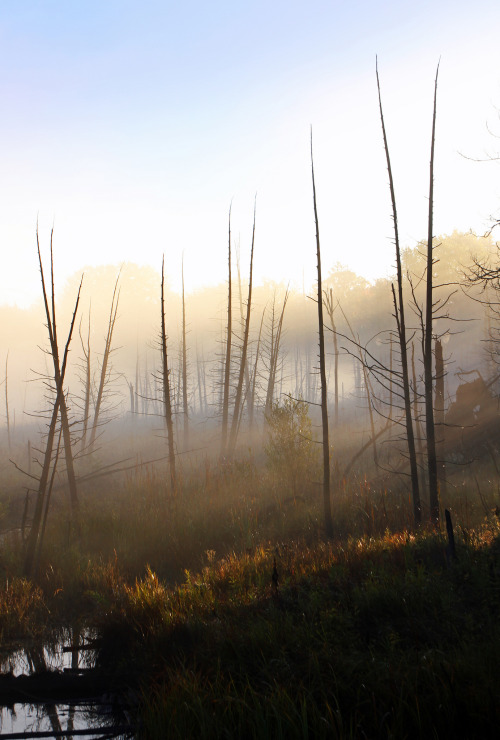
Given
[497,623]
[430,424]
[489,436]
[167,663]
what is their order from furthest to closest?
[489,436]
[430,424]
[167,663]
[497,623]

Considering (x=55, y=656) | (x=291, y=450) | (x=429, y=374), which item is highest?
(x=429, y=374)

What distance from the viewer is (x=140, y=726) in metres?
3.94

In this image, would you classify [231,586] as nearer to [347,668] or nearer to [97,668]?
[97,668]

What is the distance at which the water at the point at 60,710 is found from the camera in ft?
14.1

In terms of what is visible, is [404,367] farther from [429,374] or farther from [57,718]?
[57,718]

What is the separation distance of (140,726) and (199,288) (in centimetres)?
7265

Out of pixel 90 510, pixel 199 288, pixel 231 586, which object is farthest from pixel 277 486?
pixel 199 288

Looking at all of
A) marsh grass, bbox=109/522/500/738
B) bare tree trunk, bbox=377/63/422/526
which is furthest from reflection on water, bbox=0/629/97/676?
bare tree trunk, bbox=377/63/422/526

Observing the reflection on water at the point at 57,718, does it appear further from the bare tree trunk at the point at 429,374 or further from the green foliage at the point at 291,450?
the green foliage at the point at 291,450

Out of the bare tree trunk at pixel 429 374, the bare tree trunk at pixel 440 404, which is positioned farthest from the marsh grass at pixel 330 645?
the bare tree trunk at pixel 440 404

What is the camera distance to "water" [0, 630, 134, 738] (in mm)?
4305

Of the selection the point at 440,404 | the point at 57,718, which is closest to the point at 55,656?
the point at 57,718

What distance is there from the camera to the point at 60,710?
466 centimetres

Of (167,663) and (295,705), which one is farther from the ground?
(295,705)
